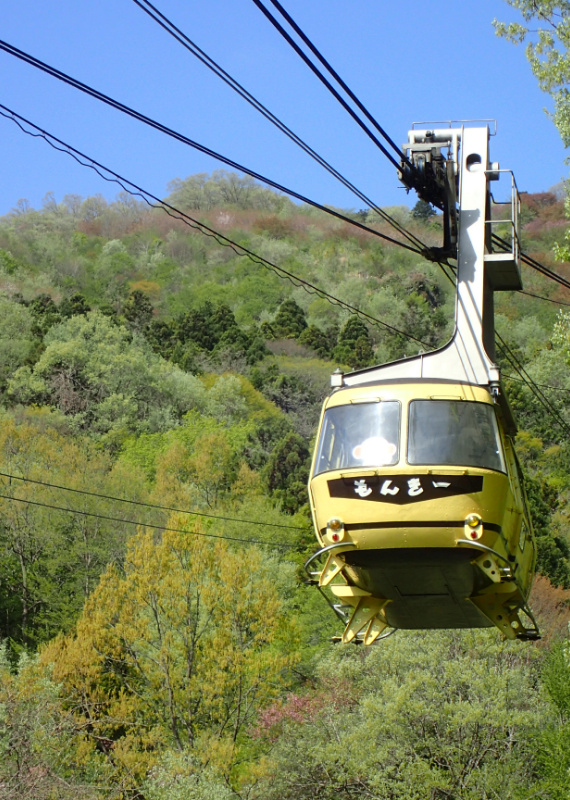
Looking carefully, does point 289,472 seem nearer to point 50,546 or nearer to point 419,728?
point 50,546

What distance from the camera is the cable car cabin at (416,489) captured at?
373 inches

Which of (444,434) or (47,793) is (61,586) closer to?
(47,793)

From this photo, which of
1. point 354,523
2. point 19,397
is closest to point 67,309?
point 19,397

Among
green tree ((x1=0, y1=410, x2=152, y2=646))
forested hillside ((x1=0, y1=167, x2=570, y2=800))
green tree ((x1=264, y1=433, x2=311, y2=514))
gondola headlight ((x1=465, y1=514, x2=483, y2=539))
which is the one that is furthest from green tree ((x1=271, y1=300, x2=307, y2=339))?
gondola headlight ((x1=465, y1=514, x2=483, y2=539))

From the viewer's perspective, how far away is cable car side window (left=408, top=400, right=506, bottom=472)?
958cm

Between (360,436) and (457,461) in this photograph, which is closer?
(457,461)

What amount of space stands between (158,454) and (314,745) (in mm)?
29541

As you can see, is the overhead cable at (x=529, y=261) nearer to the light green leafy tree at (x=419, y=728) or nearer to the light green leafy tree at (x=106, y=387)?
the light green leafy tree at (x=419, y=728)

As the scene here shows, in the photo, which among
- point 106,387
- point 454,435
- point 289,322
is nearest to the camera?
point 454,435

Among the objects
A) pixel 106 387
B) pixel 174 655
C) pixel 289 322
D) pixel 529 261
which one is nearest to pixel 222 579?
pixel 174 655

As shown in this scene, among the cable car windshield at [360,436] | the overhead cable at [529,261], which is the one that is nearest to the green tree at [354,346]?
the overhead cable at [529,261]

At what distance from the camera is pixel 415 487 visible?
372 inches

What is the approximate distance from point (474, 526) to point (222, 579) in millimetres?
27032

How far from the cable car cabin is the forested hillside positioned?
5.86 meters
